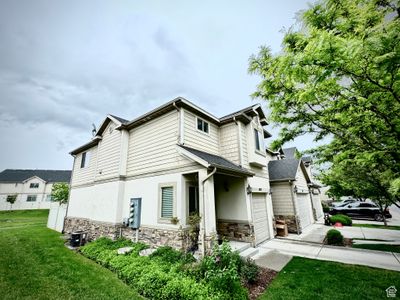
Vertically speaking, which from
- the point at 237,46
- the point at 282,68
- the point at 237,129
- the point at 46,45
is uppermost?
the point at 46,45

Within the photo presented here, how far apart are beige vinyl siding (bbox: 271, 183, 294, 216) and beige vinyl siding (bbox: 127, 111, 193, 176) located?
8494 mm

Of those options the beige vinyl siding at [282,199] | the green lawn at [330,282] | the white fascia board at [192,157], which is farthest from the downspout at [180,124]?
the beige vinyl siding at [282,199]

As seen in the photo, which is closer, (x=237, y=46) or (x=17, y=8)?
(x=237, y=46)

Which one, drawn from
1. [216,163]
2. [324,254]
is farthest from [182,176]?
[324,254]

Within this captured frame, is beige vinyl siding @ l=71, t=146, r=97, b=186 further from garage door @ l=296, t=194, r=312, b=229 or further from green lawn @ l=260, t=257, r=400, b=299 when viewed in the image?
garage door @ l=296, t=194, r=312, b=229

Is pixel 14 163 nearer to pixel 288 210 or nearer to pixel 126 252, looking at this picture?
pixel 126 252

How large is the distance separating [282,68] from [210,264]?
531cm

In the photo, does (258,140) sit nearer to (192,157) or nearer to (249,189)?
(249,189)

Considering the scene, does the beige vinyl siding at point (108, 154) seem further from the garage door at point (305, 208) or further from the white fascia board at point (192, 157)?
the garage door at point (305, 208)

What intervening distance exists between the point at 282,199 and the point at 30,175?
2115 inches

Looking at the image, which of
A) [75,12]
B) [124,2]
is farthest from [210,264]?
[75,12]

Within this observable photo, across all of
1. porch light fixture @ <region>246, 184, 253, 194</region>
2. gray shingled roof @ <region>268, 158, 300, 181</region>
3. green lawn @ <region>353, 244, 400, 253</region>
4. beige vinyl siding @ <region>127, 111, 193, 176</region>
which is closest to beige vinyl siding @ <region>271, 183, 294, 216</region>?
gray shingled roof @ <region>268, 158, 300, 181</region>

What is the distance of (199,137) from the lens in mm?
9117

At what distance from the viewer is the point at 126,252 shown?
7.54 m
